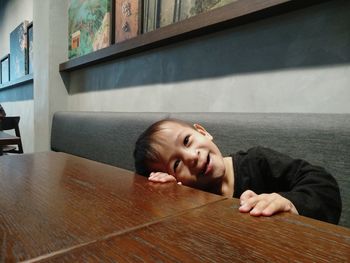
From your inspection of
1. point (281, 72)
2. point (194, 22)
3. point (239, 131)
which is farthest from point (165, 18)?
point (239, 131)

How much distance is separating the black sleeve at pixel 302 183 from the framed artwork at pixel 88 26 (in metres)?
1.67

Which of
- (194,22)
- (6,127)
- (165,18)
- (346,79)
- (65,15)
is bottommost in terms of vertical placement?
(6,127)

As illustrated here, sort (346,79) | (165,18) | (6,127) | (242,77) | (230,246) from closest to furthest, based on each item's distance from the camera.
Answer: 1. (230,246)
2. (346,79)
3. (242,77)
4. (165,18)
5. (6,127)

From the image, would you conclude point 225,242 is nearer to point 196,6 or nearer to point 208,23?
point 208,23

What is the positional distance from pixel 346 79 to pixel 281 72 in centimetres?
24

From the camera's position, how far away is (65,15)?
107 inches

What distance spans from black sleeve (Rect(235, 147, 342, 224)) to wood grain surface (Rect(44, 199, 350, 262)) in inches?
8.3

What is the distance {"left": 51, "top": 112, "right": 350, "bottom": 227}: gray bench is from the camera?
768 mm

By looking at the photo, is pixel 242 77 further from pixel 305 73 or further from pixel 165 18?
pixel 165 18

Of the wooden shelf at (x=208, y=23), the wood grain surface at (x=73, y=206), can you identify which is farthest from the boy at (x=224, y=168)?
the wooden shelf at (x=208, y=23)

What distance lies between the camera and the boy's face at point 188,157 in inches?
33.8

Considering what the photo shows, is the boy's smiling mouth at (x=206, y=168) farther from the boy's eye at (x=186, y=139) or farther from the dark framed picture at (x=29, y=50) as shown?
the dark framed picture at (x=29, y=50)

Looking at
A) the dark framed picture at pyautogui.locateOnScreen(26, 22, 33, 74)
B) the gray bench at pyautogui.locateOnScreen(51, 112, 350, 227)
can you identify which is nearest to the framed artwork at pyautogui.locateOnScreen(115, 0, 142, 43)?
the gray bench at pyautogui.locateOnScreen(51, 112, 350, 227)

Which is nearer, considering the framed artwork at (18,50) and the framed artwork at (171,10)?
the framed artwork at (171,10)
